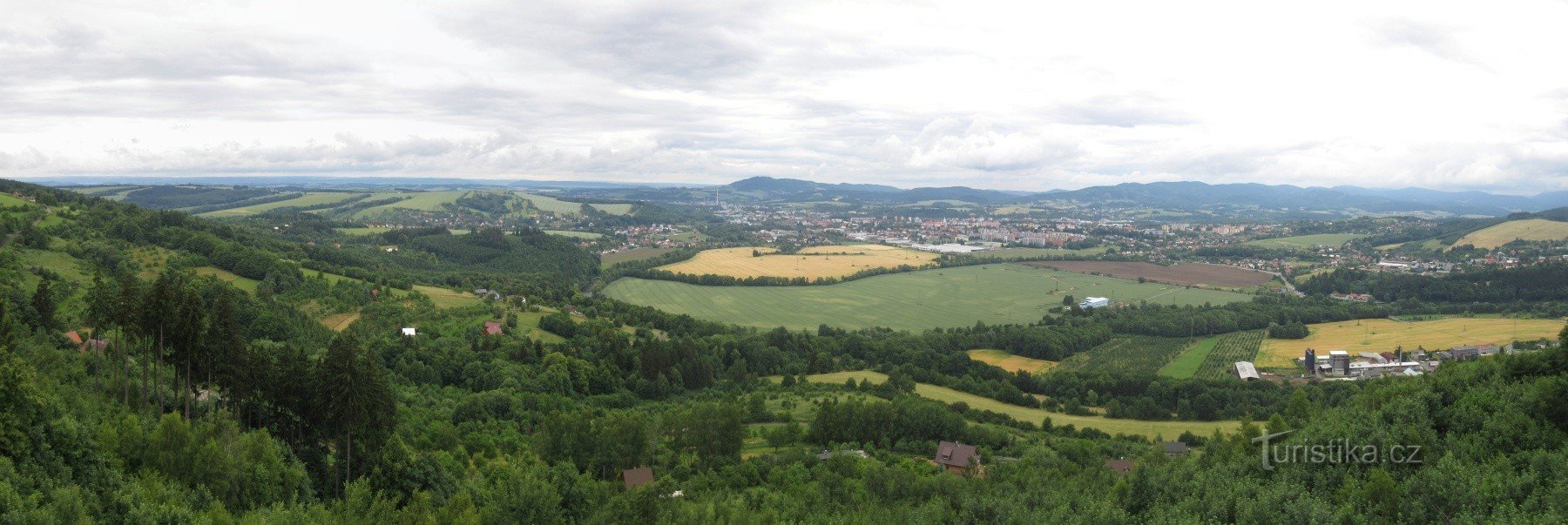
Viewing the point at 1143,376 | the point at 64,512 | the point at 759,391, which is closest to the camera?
the point at 64,512

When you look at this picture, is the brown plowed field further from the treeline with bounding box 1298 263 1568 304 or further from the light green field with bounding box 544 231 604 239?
the light green field with bounding box 544 231 604 239

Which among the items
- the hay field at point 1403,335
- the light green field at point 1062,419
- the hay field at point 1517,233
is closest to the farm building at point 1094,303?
the hay field at point 1403,335

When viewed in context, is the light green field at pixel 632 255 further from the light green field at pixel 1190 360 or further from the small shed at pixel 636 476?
the small shed at pixel 636 476

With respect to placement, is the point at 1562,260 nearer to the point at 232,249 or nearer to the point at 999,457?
the point at 999,457

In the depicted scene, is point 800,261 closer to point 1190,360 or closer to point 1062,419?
point 1190,360

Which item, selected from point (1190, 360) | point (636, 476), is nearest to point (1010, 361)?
point (1190, 360)

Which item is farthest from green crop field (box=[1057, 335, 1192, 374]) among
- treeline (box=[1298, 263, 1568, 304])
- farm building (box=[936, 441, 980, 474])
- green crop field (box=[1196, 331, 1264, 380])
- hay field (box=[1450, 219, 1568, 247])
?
hay field (box=[1450, 219, 1568, 247])

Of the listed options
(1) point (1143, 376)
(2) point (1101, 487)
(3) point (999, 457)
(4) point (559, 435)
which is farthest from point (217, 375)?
(1) point (1143, 376)
